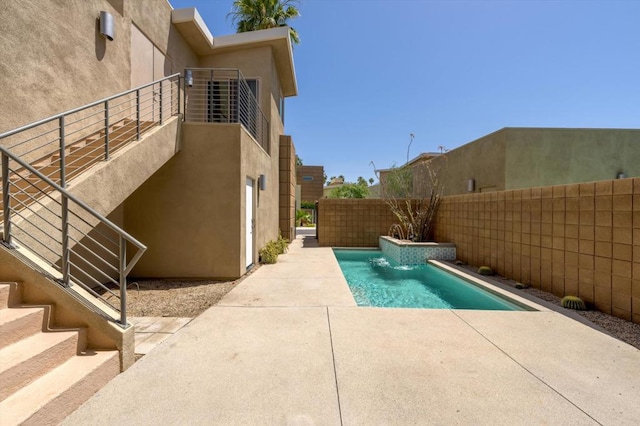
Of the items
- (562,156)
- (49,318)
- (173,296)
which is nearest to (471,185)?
(562,156)

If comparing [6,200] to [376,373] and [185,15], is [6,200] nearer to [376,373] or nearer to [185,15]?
[376,373]

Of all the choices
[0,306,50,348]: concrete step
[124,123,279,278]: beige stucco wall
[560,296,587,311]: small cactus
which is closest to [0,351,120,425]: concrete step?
[0,306,50,348]: concrete step

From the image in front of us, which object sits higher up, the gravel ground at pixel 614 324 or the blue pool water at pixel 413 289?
the gravel ground at pixel 614 324

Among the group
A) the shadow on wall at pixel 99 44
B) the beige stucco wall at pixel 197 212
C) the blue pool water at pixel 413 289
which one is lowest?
the blue pool water at pixel 413 289

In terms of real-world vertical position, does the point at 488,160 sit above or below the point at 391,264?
above

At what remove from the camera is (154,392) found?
2195 millimetres

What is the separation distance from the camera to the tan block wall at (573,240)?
3.52 metres

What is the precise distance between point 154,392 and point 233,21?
1663 centimetres

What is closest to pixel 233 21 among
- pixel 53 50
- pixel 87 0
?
pixel 87 0

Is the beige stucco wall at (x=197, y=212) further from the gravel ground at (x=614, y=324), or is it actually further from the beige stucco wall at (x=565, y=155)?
the beige stucco wall at (x=565, y=155)

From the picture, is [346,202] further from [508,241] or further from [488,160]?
[508,241]

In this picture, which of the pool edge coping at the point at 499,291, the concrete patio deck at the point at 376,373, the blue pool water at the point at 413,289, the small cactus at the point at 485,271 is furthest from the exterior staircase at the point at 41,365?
the small cactus at the point at 485,271

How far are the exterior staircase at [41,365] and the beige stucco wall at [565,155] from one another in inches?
408

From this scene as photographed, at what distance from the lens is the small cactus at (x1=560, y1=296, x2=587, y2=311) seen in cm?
398
